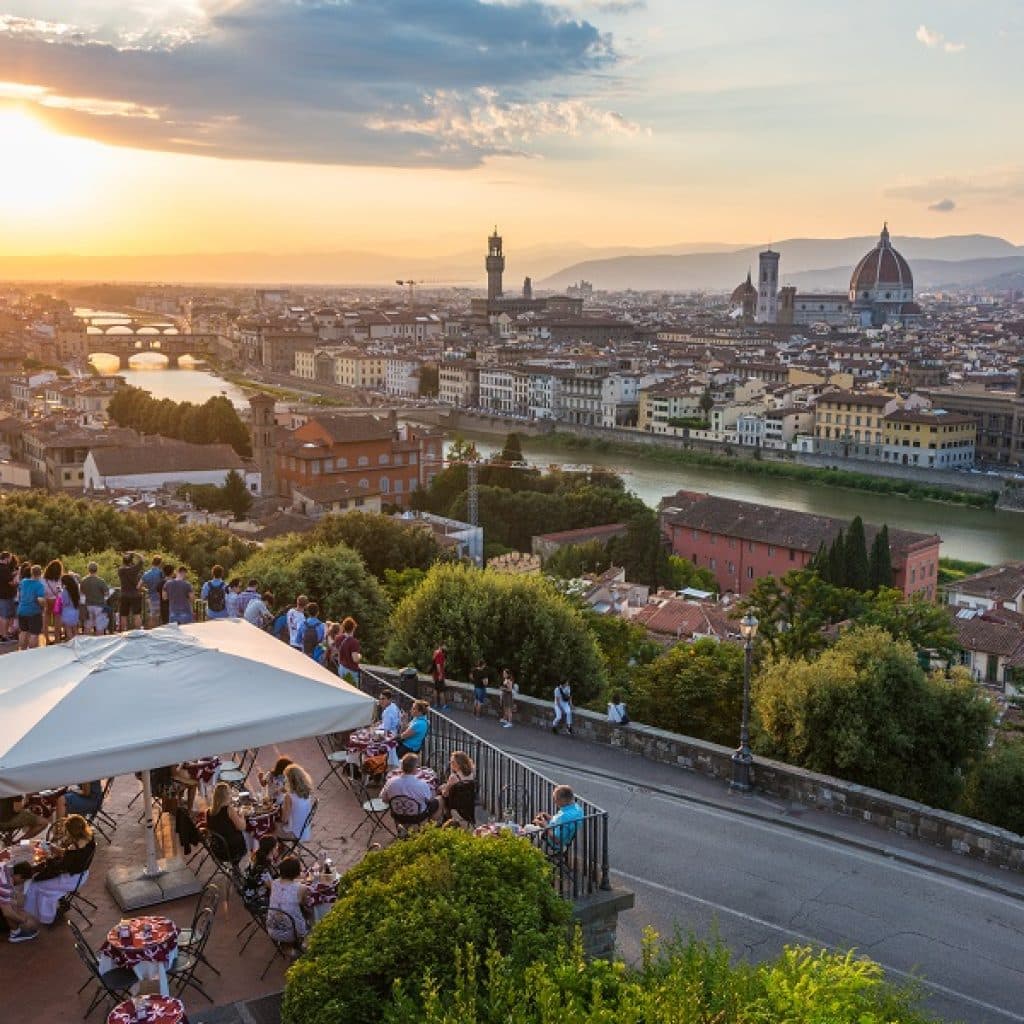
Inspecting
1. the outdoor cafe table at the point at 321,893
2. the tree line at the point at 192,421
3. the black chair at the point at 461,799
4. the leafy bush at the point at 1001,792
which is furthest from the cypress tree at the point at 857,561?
the tree line at the point at 192,421

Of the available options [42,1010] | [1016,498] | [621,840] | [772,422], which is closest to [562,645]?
[621,840]

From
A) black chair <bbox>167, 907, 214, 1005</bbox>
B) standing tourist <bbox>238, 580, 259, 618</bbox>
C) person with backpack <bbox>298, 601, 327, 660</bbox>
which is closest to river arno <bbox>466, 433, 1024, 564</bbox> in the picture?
standing tourist <bbox>238, 580, 259, 618</bbox>

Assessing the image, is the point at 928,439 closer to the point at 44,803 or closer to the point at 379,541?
the point at 379,541

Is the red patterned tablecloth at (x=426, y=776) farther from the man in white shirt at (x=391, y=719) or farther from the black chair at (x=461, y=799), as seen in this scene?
the man in white shirt at (x=391, y=719)

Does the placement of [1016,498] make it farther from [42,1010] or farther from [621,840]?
[42,1010]

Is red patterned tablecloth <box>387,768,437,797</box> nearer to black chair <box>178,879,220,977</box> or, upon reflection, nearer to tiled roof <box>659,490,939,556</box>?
black chair <box>178,879,220,977</box>

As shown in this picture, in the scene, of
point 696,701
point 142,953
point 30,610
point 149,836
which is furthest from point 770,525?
point 142,953
